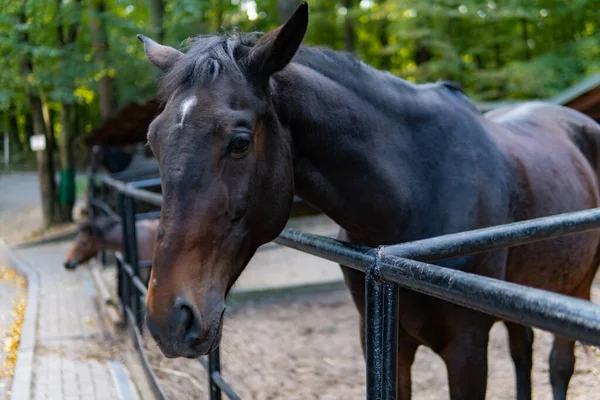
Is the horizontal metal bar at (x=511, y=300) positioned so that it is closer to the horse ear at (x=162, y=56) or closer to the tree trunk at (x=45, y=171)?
the horse ear at (x=162, y=56)

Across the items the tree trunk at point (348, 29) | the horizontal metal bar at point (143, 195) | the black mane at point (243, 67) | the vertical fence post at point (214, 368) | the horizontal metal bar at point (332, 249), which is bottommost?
the vertical fence post at point (214, 368)

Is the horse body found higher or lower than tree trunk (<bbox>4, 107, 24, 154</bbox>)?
higher

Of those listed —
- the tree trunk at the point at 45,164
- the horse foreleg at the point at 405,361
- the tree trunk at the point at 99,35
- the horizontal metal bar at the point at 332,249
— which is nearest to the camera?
the horizontal metal bar at the point at 332,249

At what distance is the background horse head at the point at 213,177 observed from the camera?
5.03 feet

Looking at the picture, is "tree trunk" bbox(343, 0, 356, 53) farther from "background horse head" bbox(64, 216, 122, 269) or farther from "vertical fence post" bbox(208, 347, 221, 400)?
"vertical fence post" bbox(208, 347, 221, 400)

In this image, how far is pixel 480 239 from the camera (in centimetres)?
139

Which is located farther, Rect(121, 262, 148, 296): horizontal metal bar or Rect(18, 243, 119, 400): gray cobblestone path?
Rect(121, 262, 148, 296): horizontal metal bar

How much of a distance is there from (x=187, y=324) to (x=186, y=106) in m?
0.66

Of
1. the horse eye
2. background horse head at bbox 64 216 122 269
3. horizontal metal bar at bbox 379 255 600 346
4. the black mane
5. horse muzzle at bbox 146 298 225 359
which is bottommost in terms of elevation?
background horse head at bbox 64 216 122 269

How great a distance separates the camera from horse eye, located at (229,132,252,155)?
1.71m

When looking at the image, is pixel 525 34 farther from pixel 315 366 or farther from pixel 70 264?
pixel 315 366

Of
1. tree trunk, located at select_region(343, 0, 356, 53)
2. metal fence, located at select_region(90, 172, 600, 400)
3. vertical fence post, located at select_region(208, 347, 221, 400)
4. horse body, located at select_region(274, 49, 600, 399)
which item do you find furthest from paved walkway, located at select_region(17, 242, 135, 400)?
tree trunk, located at select_region(343, 0, 356, 53)

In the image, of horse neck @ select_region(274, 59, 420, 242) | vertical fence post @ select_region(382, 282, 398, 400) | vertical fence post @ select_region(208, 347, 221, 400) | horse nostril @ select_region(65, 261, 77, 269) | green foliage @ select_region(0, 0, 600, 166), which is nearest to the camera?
vertical fence post @ select_region(382, 282, 398, 400)

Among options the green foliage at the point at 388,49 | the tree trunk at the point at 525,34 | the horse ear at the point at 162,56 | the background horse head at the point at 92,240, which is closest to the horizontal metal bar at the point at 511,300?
the horse ear at the point at 162,56
